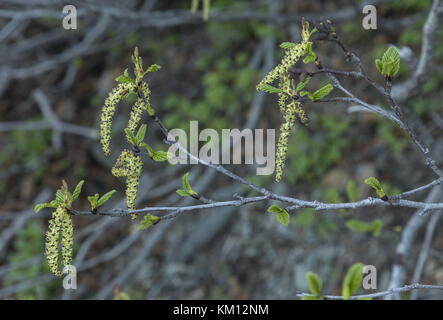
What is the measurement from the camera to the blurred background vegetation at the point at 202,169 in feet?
10.6

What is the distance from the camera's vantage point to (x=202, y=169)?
12.3ft

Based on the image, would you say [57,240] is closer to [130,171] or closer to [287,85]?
[130,171]

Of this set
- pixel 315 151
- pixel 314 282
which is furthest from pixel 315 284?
pixel 315 151

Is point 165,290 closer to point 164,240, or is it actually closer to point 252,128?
point 164,240

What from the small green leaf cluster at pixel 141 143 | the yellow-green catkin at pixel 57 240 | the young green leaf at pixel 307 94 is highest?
the young green leaf at pixel 307 94

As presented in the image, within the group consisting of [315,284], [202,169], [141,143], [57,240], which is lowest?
[315,284]

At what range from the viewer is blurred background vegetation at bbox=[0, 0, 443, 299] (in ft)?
10.6

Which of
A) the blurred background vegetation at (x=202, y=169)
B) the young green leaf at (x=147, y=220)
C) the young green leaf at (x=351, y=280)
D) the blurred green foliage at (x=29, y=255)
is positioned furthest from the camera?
the blurred green foliage at (x=29, y=255)

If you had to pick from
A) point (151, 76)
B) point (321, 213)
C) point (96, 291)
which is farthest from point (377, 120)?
point (96, 291)

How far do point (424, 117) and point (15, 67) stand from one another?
10.9 ft

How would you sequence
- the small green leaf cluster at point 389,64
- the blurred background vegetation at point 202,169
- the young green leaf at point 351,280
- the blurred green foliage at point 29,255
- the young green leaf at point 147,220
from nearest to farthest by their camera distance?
the young green leaf at point 351,280 < the small green leaf cluster at point 389,64 < the young green leaf at point 147,220 < the blurred background vegetation at point 202,169 < the blurred green foliage at point 29,255

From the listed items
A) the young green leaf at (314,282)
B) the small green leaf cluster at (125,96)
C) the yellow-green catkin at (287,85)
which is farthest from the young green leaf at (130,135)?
the young green leaf at (314,282)

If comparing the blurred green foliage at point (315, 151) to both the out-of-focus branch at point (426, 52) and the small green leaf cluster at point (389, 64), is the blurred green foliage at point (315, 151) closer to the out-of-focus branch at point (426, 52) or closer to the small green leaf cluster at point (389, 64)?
the out-of-focus branch at point (426, 52)

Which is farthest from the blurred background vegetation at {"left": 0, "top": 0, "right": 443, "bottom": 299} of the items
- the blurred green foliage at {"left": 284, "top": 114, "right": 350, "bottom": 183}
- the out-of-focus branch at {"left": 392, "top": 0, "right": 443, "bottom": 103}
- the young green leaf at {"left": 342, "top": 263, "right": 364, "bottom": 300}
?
the young green leaf at {"left": 342, "top": 263, "right": 364, "bottom": 300}
